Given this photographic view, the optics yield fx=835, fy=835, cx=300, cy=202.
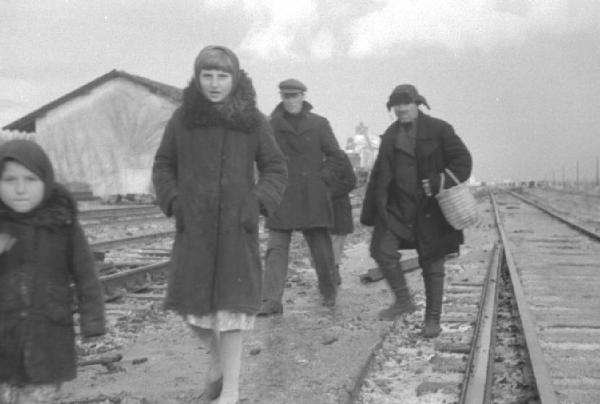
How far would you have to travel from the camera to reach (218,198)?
3.99 meters

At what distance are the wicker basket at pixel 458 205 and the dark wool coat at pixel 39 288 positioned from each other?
3274 mm

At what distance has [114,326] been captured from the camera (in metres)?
6.63

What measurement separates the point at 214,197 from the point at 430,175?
2.50m

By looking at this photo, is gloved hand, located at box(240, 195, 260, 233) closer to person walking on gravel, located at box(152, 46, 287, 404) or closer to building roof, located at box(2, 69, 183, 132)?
person walking on gravel, located at box(152, 46, 287, 404)

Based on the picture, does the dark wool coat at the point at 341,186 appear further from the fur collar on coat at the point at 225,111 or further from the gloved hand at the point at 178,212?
the gloved hand at the point at 178,212

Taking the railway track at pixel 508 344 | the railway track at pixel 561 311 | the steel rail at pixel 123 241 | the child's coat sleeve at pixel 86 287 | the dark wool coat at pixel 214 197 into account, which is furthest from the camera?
the steel rail at pixel 123 241

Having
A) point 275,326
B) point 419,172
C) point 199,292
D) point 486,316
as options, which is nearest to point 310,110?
point 419,172

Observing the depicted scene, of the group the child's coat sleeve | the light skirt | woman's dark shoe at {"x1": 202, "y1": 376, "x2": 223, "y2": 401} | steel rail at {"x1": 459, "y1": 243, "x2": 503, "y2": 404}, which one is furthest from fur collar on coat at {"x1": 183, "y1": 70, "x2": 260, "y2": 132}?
steel rail at {"x1": 459, "y1": 243, "x2": 503, "y2": 404}

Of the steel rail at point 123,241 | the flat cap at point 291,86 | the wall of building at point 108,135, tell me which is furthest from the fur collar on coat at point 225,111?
the wall of building at point 108,135

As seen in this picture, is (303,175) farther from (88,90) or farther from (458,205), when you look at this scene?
(88,90)

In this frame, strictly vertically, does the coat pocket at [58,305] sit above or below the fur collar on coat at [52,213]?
below

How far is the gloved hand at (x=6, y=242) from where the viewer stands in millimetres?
3098

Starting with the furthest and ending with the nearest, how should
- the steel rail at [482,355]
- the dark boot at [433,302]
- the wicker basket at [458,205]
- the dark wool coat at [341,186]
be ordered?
the dark wool coat at [341,186], the dark boot at [433,302], the wicker basket at [458,205], the steel rail at [482,355]

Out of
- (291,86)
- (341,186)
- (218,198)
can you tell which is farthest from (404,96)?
(218,198)
